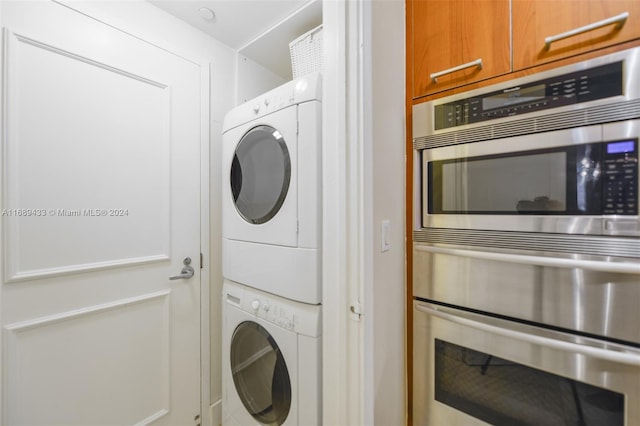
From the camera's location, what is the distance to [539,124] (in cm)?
88

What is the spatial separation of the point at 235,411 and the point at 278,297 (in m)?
0.68

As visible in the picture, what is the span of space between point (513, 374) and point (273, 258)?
99cm

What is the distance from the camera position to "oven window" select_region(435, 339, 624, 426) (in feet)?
2.69

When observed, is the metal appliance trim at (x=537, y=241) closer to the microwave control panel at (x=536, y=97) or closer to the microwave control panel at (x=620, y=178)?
the microwave control panel at (x=620, y=178)

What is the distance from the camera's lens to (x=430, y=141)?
1104mm

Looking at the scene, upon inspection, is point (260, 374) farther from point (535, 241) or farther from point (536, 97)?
point (536, 97)

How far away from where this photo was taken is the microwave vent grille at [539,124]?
76 centimetres

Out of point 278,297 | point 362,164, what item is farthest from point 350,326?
point 362,164


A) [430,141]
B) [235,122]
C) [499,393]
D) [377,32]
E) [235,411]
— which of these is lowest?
[235,411]

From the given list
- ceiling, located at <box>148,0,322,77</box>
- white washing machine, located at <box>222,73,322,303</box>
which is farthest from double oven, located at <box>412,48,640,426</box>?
ceiling, located at <box>148,0,322,77</box>

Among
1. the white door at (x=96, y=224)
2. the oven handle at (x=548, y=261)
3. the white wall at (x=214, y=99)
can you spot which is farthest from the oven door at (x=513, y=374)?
the white door at (x=96, y=224)

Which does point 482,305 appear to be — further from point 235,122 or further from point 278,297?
point 235,122

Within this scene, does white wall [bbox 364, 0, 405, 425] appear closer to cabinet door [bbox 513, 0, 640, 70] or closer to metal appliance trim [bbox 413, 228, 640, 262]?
metal appliance trim [bbox 413, 228, 640, 262]

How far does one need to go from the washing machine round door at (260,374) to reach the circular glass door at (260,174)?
52 centimetres
